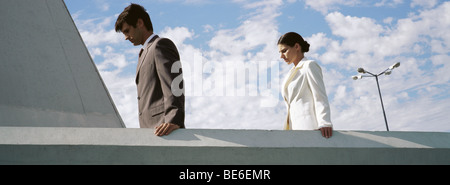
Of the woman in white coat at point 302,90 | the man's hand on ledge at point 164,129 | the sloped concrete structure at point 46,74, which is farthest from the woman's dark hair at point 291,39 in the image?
the sloped concrete structure at point 46,74

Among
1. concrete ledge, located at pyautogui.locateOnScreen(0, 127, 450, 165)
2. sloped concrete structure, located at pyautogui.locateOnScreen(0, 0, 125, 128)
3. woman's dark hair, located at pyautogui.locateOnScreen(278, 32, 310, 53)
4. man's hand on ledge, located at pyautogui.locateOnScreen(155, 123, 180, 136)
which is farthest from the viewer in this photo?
sloped concrete structure, located at pyautogui.locateOnScreen(0, 0, 125, 128)

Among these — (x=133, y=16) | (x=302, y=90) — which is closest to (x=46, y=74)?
(x=133, y=16)

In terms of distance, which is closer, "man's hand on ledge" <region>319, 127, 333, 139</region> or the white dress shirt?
"man's hand on ledge" <region>319, 127, 333, 139</region>

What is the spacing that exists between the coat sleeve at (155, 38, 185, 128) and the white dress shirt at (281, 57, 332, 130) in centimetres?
106

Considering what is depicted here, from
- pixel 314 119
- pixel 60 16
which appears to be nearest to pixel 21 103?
pixel 60 16

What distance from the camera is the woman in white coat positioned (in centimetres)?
278

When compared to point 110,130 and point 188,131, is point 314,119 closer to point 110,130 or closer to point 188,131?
point 188,131

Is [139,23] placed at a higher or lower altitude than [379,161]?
higher

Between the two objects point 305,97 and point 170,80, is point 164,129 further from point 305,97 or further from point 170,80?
point 305,97

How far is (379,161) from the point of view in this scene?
237cm

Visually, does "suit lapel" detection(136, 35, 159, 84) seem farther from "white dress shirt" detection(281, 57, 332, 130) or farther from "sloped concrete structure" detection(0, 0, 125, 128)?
"sloped concrete structure" detection(0, 0, 125, 128)

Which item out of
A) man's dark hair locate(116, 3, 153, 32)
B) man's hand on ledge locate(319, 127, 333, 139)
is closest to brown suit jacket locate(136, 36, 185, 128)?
man's dark hair locate(116, 3, 153, 32)

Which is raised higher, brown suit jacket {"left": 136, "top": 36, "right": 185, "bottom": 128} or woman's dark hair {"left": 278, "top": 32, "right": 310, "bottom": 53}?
→ woman's dark hair {"left": 278, "top": 32, "right": 310, "bottom": 53}
